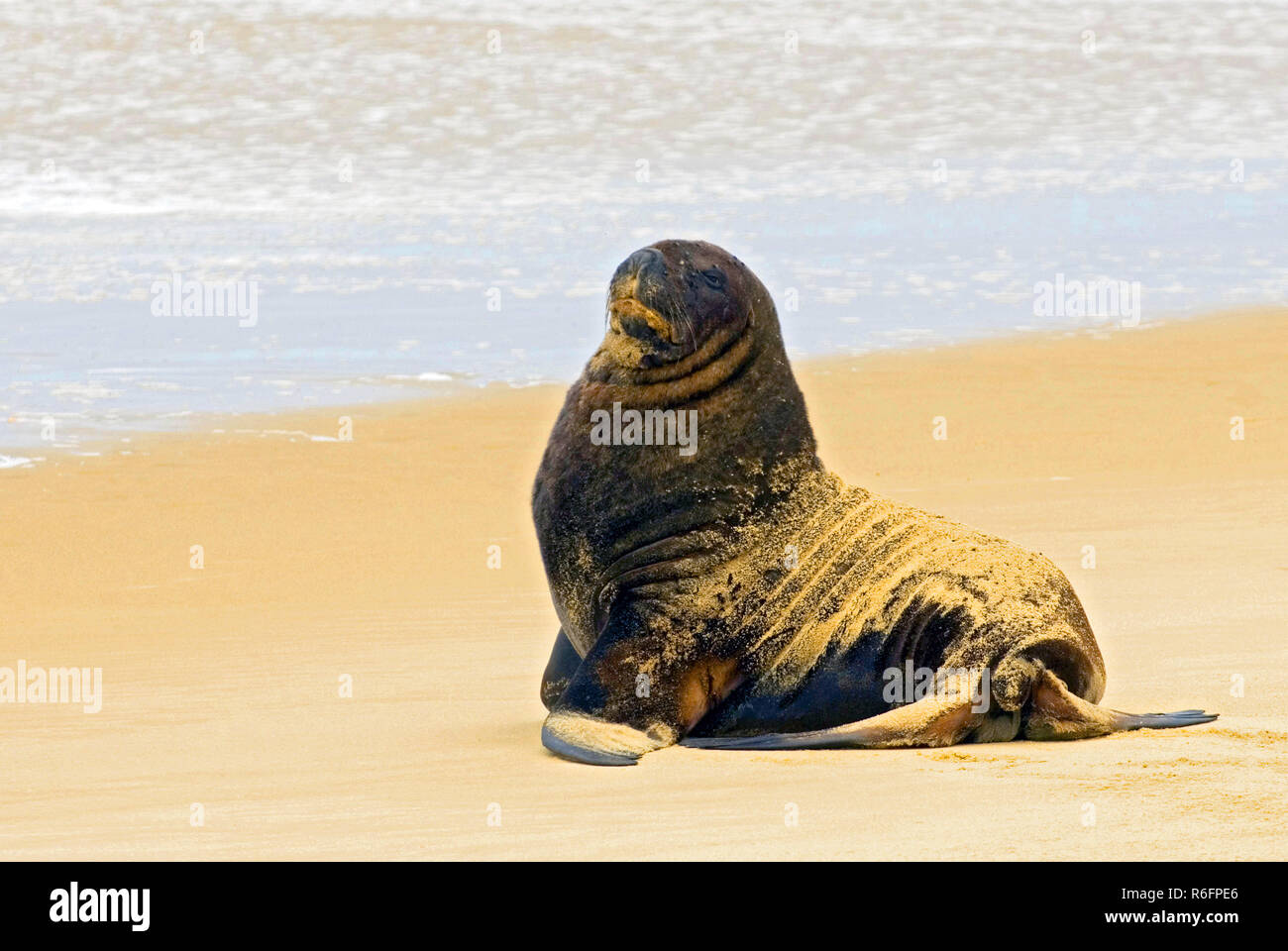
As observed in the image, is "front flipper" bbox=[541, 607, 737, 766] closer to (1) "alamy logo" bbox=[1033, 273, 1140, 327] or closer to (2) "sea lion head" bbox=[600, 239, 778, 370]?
(2) "sea lion head" bbox=[600, 239, 778, 370]

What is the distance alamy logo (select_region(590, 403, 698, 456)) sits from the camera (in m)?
6.28

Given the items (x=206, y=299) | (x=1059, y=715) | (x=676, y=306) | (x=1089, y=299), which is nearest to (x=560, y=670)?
(x=676, y=306)

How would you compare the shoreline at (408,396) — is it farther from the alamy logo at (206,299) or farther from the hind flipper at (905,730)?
the hind flipper at (905,730)

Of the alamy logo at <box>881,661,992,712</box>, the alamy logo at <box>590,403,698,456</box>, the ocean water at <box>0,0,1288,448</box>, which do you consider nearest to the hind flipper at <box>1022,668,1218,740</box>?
the alamy logo at <box>881,661,992,712</box>

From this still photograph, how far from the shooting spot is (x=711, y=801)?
5070 mm

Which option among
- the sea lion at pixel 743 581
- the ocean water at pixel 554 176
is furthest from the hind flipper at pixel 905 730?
the ocean water at pixel 554 176

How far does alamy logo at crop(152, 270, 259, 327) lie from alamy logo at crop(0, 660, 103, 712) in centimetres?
836

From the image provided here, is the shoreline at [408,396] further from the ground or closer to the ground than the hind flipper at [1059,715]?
further from the ground

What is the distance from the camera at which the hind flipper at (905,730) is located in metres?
5.71

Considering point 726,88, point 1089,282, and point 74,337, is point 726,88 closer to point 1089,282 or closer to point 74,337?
point 1089,282

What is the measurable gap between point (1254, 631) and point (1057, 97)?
72.2ft

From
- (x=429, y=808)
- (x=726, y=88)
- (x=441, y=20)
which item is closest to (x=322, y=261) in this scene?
(x=726, y=88)

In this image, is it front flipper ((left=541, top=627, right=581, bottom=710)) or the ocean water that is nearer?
front flipper ((left=541, top=627, right=581, bottom=710))

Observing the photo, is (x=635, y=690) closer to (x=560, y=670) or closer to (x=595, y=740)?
(x=595, y=740)
